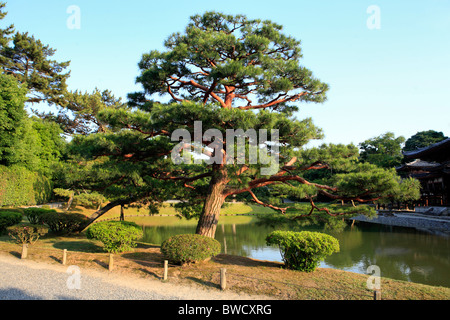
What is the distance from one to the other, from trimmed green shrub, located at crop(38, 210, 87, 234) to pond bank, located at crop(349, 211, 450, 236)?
19238mm

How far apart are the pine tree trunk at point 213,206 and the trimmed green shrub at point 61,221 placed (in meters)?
6.37

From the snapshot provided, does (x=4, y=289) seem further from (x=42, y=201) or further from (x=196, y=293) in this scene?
(x=42, y=201)

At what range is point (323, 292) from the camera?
5051 mm

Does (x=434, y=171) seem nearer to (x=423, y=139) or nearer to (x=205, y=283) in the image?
(x=423, y=139)

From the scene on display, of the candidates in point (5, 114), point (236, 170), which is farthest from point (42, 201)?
point (236, 170)

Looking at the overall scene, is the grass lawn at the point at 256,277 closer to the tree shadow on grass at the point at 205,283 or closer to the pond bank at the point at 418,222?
the tree shadow on grass at the point at 205,283

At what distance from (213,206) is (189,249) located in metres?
1.51

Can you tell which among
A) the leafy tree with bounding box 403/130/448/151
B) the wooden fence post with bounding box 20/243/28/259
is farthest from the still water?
the leafy tree with bounding box 403/130/448/151

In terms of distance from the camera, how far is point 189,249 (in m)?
6.34

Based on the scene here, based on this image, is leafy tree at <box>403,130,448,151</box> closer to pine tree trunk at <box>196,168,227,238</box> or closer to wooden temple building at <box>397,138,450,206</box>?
wooden temple building at <box>397,138,450,206</box>

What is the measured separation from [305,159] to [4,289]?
20.9ft

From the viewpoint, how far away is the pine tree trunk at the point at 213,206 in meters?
7.43

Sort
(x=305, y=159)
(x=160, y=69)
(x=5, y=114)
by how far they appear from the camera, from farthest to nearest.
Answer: (x=5, y=114)
(x=160, y=69)
(x=305, y=159)

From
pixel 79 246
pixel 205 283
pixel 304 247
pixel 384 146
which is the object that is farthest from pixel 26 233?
pixel 384 146
